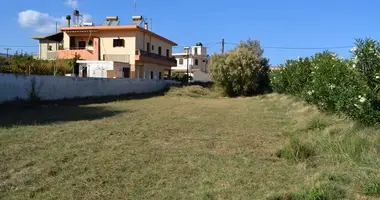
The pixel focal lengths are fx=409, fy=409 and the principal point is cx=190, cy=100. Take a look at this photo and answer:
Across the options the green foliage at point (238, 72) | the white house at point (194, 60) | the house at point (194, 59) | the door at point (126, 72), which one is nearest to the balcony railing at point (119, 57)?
the door at point (126, 72)

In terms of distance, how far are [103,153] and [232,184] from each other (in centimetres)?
317

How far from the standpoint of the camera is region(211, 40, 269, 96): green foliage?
125ft

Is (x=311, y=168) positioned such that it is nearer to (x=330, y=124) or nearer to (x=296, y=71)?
(x=330, y=124)

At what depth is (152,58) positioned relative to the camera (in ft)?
163

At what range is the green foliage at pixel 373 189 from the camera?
5180mm

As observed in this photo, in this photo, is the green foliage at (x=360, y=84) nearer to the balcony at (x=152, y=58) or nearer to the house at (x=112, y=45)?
the house at (x=112, y=45)

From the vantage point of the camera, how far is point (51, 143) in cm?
919

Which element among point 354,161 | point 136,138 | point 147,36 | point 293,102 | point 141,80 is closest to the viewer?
point 354,161

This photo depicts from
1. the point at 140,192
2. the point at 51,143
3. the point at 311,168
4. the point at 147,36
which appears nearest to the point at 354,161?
the point at 311,168

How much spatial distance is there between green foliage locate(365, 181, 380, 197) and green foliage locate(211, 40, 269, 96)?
32615 millimetres

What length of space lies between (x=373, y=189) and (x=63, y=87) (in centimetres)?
2212

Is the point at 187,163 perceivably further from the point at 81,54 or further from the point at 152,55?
the point at 152,55

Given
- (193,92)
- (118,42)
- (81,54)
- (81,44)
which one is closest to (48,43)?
(81,44)

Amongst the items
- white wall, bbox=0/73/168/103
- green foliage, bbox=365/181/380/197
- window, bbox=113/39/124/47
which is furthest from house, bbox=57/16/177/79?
green foliage, bbox=365/181/380/197
